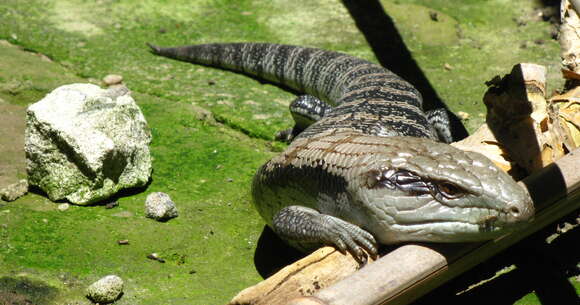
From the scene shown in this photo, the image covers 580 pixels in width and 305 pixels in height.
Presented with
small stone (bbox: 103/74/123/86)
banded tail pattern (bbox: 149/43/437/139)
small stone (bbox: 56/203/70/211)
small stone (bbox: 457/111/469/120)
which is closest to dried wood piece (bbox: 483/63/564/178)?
banded tail pattern (bbox: 149/43/437/139)

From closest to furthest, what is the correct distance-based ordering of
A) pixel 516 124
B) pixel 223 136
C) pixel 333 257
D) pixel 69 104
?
pixel 333 257, pixel 516 124, pixel 69 104, pixel 223 136

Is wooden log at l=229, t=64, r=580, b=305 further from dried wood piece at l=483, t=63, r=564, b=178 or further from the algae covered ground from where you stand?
the algae covered ground

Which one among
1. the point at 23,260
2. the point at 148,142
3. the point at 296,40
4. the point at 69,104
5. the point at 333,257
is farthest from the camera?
the point at 296,40

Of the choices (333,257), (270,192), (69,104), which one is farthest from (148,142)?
(333,257)

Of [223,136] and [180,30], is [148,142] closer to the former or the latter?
[223,136]

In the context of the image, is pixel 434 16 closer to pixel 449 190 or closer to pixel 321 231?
pixel 321 231

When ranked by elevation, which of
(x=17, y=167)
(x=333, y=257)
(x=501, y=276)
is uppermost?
(x=333, y=257)

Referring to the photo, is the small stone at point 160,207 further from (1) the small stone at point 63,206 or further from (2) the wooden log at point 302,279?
(2) the wooden log at point 302,279

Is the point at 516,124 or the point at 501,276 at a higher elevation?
the point at 516,124

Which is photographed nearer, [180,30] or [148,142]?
[148,142]
